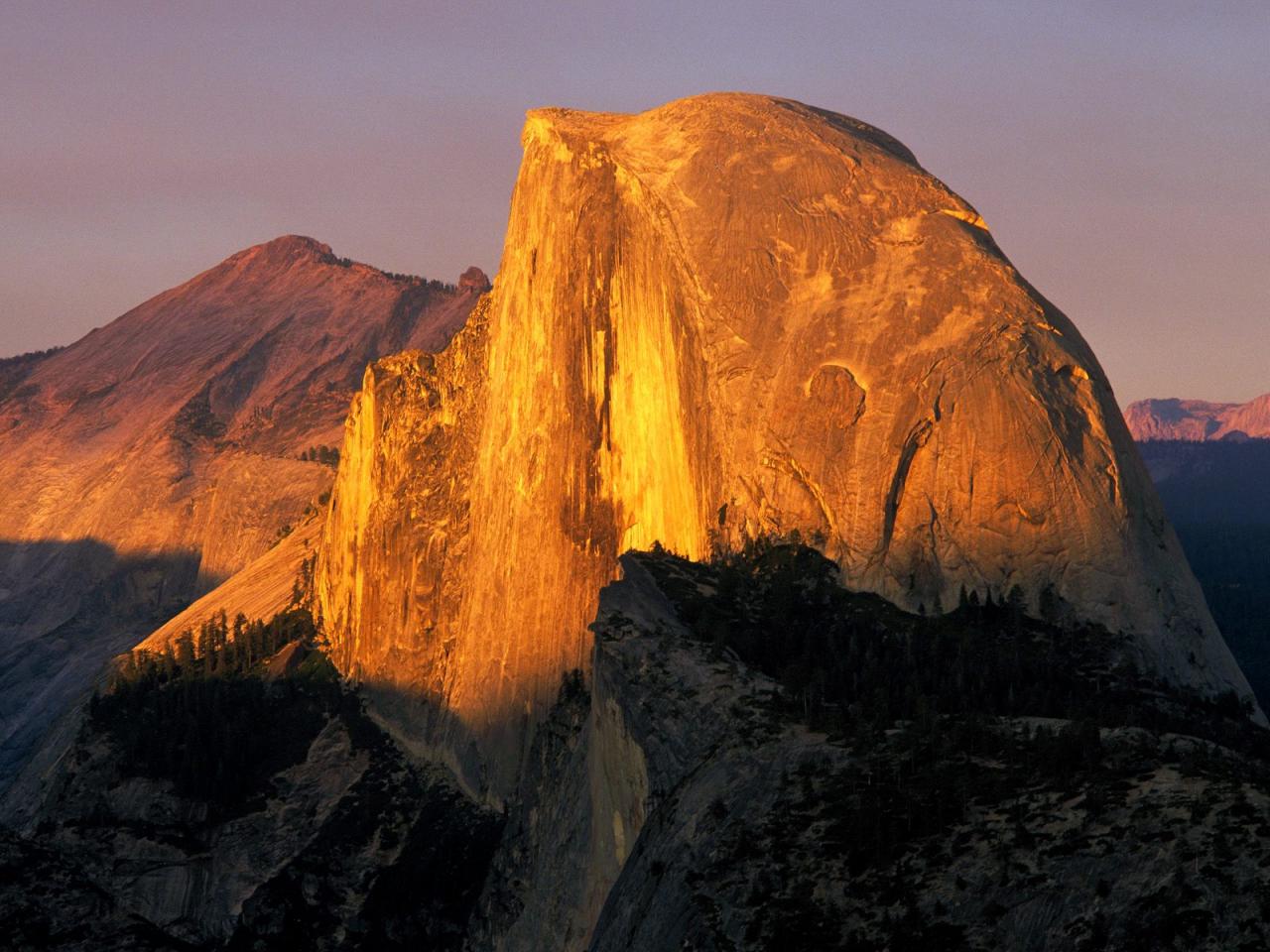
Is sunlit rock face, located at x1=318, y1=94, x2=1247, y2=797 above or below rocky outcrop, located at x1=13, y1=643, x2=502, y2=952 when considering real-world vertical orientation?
A: above

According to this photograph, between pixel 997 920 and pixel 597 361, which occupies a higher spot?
pixel 597 361

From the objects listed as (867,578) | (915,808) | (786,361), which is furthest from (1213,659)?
(915,808)

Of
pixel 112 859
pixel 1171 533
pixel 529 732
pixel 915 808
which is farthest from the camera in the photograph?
pixel 112 859

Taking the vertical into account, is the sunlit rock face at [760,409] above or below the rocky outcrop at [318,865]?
above

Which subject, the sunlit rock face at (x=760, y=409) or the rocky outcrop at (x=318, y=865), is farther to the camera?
the rocky outcrop at (x=318, y=865)

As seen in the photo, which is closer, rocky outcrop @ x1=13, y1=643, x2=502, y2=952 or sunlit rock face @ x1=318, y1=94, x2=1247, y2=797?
sunlit rock face @ x1=318, y1=94, x2=1247, y2=797

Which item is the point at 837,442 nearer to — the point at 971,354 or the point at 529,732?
the point at 971,354

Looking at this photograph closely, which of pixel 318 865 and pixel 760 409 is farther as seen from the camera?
pixel 318 865

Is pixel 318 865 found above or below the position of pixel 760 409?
below
